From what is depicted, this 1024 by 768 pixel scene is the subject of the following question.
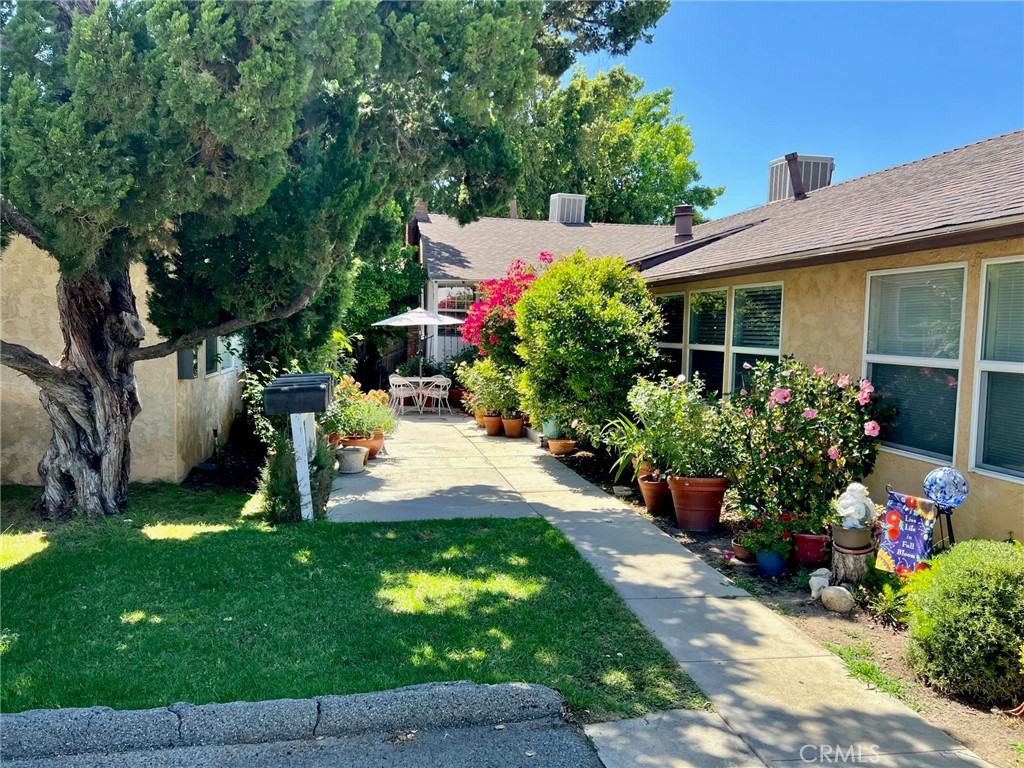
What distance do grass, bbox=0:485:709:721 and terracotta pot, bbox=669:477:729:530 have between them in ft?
4.45

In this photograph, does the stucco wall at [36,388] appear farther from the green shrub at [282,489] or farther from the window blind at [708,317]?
the window blind at [708,317]

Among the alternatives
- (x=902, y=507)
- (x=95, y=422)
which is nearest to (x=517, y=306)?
(x=95, y=422)

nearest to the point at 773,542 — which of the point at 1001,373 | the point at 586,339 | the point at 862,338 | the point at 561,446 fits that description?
the point at 1001,373

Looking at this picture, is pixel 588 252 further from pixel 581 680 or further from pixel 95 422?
pixel 581 680

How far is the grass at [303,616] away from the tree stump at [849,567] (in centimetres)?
169

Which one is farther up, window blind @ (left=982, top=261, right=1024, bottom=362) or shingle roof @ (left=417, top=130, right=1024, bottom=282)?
shingle roof @ (left=417, top=130, right=1024, bottom=282)

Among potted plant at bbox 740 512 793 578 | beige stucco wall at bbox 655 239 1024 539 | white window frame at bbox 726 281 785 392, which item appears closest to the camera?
beige stucco wall at bbox 655 239 1024 539

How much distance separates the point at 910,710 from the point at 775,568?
2.00m

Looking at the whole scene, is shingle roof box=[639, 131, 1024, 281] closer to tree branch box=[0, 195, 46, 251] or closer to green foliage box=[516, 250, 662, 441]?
green foliage box=[516, 250, 662, 441]

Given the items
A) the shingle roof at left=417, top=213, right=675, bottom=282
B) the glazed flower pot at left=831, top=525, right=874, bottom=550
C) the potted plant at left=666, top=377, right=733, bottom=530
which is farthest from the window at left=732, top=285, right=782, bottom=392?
the shingle roof at left=417, top=213, right=675, bottom=282

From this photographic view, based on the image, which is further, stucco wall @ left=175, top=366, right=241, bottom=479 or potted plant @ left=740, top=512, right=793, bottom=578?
stucco wall @ left=175, top=366, right=241, bottom=479

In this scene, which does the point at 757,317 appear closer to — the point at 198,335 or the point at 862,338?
the point at 862,338

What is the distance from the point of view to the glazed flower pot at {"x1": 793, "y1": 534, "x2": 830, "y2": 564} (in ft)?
18.2

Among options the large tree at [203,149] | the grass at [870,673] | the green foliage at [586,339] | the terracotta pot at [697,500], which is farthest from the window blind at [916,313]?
the large tree at [203,149]
